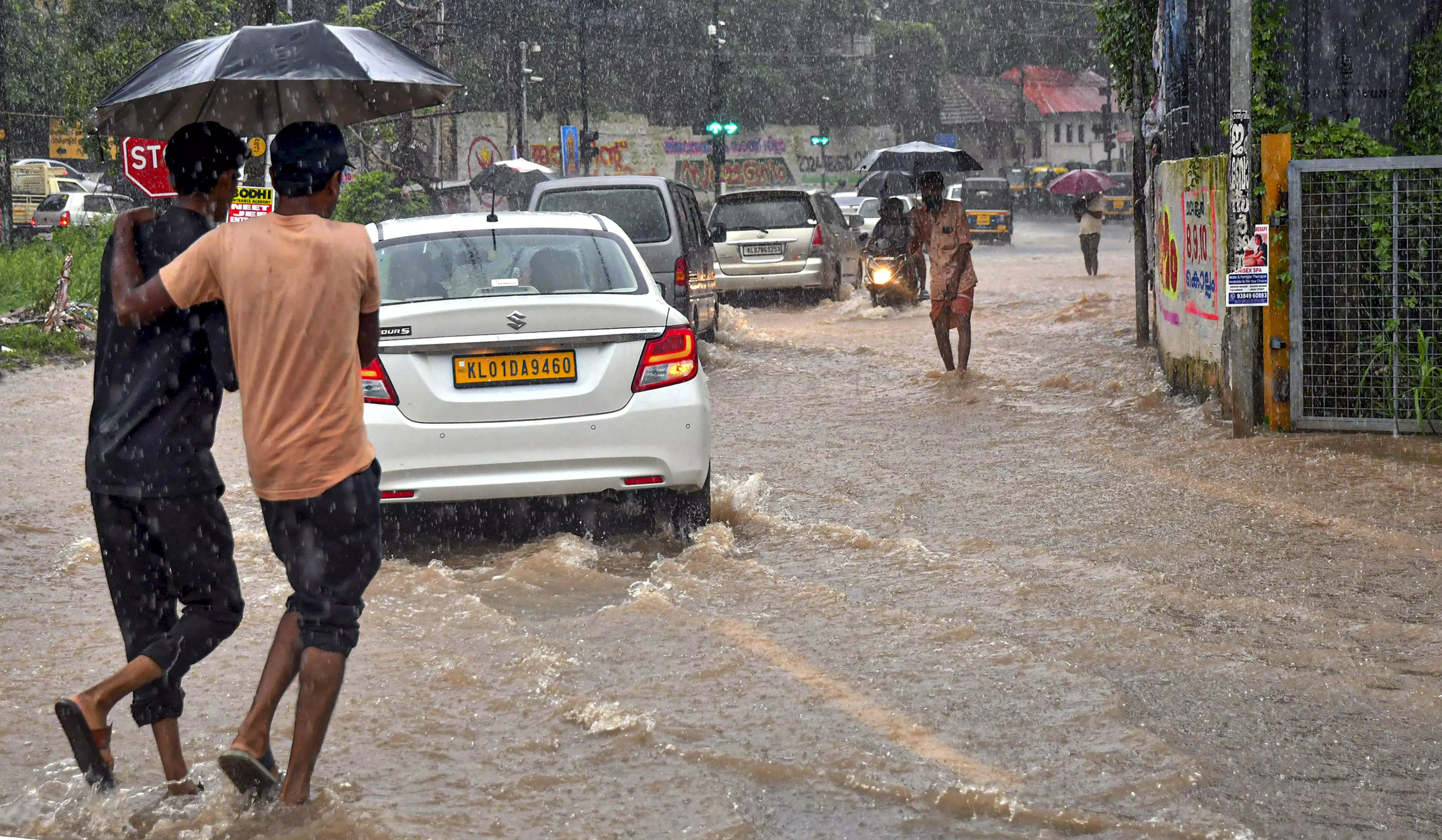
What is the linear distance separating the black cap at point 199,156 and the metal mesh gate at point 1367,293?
24.4 ft

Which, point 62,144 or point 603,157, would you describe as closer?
point 603,157

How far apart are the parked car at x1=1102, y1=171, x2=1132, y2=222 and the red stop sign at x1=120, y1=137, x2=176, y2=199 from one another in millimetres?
43629

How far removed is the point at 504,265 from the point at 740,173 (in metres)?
53.0

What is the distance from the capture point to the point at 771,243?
22016 mm

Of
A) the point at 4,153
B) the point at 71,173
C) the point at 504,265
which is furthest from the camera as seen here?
the point at 71,173

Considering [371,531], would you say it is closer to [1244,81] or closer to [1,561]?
[1,561]

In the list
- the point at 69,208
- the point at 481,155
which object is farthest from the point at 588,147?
the point at 69,208

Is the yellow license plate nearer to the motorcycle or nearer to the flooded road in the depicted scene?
the flooded road

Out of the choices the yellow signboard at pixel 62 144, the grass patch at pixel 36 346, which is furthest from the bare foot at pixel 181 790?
the yellow signboard at pixel 62 144

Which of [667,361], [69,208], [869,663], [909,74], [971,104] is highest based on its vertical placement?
[909,74]

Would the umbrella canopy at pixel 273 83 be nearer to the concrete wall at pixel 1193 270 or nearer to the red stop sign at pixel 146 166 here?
the concrete wall at pixel 1193 270

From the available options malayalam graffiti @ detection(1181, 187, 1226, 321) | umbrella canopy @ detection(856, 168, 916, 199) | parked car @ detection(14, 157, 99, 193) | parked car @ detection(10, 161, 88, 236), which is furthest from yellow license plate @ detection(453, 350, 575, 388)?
parked car @ detection(10, 161, 88, 236)

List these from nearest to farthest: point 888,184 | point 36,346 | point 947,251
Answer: point 947,251, point 36,346, point 888,184

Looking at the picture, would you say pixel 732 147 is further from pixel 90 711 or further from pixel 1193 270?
pixel 90 711
